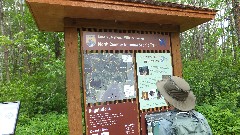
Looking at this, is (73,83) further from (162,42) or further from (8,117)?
(162,42)

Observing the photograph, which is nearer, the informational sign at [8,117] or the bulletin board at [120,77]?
the informational sign at [8,117]

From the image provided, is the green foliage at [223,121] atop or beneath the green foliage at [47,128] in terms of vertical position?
atop

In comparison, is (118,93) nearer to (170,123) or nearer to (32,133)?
(170,123)

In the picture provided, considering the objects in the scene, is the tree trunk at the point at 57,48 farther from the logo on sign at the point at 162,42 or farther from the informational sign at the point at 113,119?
the informational sign at the point at 113,119

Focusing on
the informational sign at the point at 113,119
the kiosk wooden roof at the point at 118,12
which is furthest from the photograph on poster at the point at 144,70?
the kiosk wooden roof at the point at 118,12

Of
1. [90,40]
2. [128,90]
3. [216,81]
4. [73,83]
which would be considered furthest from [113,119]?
[216,81]

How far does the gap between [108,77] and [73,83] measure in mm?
630

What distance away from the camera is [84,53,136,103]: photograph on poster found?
4.68 m

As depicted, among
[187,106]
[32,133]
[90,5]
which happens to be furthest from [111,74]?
[32,133]

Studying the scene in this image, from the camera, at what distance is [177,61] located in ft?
18.8

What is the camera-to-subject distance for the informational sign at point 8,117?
3.78m

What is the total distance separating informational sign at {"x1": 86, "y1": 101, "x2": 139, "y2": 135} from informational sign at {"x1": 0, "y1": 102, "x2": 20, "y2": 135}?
3.83 ft

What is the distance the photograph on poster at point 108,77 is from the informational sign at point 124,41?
0.50 ft

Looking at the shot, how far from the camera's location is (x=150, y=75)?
210 inches
